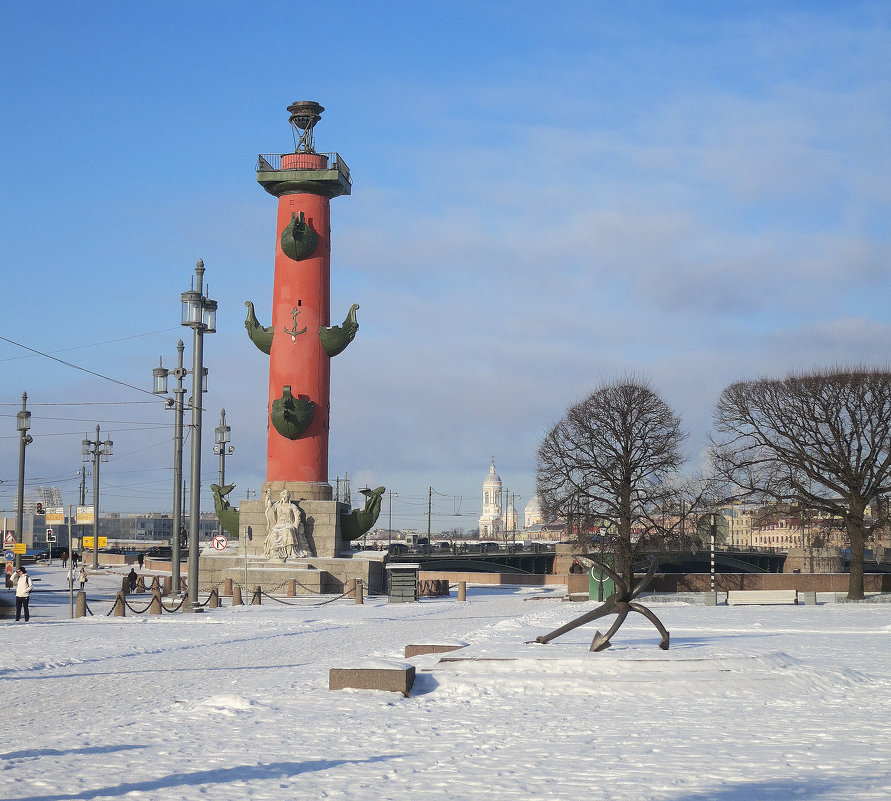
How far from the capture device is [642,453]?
50.8m

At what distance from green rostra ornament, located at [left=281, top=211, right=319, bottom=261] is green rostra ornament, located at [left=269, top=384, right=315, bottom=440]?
18.0ft

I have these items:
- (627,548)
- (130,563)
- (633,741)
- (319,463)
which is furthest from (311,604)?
(130,563)

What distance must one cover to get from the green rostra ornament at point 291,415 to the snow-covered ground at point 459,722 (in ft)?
75.9

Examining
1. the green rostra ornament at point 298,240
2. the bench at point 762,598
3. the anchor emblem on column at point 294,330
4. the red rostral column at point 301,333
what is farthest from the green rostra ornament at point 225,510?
the bench at point 762,598

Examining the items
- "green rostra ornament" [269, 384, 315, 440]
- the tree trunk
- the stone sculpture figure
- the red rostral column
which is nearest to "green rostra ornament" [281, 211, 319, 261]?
the red rostral column

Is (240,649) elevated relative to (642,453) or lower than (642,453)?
lower

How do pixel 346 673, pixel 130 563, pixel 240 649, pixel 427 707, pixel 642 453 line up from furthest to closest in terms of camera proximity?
pixel 130 563 → pixel 642 453 → pixel 240 649 → pixel 346 673 → pixel 427 707

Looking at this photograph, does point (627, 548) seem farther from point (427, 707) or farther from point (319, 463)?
point (427, 707)

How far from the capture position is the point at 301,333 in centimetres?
4722

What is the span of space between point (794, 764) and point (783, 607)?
2949cm

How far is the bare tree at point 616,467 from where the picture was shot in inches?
1962

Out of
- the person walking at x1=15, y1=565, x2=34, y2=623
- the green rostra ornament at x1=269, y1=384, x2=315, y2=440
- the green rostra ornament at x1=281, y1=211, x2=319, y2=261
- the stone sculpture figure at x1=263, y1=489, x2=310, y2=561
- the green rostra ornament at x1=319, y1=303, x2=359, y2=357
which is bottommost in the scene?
the person walking at x1=15, y1=565, x2=34, y2=623

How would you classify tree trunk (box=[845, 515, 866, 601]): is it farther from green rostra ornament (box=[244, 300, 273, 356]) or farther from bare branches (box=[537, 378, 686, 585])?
green rostra ornament (box=[244, 300, 273, 356])

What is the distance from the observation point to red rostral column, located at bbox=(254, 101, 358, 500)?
46.8 meters
